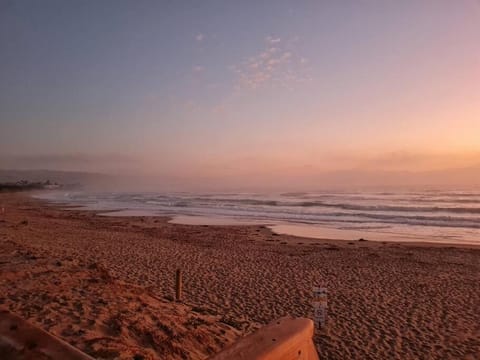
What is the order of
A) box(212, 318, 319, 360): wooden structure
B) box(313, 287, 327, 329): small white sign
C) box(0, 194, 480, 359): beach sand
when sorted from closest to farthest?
box(212, 318, 319, 360): wooden structure, box(0, 194, 480, 359): beach sand, box(313, 287, 327, 329): small white sign

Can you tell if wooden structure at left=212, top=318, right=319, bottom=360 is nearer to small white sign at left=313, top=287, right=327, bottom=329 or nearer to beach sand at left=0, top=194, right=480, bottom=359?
beach sand at left=0, top=194, right=480, bottom=359

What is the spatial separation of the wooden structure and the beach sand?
2974 millimetres

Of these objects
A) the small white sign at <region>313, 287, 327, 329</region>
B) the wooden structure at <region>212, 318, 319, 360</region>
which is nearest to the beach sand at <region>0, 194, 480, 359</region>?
the small white sign at <region>313, 287, 327, 329</region>

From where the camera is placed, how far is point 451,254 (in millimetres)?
16047

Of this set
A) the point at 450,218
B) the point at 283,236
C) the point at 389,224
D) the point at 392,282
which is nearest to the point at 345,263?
the point at 392,282

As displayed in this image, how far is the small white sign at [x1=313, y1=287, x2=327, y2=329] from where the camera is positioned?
692cm

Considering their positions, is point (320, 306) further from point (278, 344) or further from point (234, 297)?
point (278, 344)

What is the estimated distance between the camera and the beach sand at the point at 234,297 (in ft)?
17.9

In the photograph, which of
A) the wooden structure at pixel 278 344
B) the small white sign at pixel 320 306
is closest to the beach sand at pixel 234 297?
the small white sign at pixel 320 306

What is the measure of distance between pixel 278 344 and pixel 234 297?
7.64 meters

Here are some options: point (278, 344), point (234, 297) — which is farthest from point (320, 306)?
point (278, 344)

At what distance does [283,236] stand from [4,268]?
1651cm

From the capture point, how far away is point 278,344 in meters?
1.89

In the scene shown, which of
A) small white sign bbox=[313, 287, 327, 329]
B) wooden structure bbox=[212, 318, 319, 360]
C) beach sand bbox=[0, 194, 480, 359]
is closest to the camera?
wooden structure bbox=[212, 318, 319, 360]
